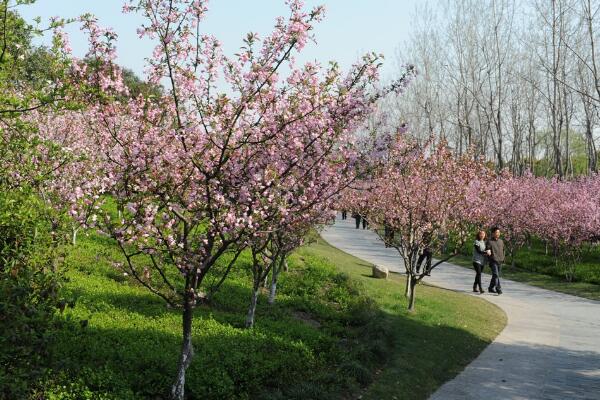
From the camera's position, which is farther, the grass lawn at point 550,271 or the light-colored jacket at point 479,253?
the grass lawn at point 550,271

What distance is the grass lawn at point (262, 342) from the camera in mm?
7969

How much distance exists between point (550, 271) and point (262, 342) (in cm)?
1974

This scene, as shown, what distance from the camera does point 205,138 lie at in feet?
22.4

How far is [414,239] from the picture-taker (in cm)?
1614

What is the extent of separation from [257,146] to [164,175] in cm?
122

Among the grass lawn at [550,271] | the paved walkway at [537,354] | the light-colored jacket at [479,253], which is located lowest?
the paved walkway at [537,354]

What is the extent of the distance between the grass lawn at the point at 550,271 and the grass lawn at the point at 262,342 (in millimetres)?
7503

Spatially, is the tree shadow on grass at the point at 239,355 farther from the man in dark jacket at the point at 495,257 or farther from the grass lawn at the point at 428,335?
the man in dark jacket at the point at 495,257

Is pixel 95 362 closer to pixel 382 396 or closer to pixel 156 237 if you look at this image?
pixel 156 237

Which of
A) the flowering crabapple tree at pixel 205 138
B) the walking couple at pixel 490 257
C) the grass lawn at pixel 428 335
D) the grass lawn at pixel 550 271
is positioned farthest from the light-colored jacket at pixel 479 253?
the flowering crabapple tree at pixel 205 138

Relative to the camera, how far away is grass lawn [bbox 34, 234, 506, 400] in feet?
26.1

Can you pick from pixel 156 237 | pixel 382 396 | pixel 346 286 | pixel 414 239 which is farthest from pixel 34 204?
pixel 414 239

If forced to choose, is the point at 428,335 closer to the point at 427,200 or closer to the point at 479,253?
the point at 427,200

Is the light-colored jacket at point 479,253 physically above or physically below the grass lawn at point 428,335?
above
